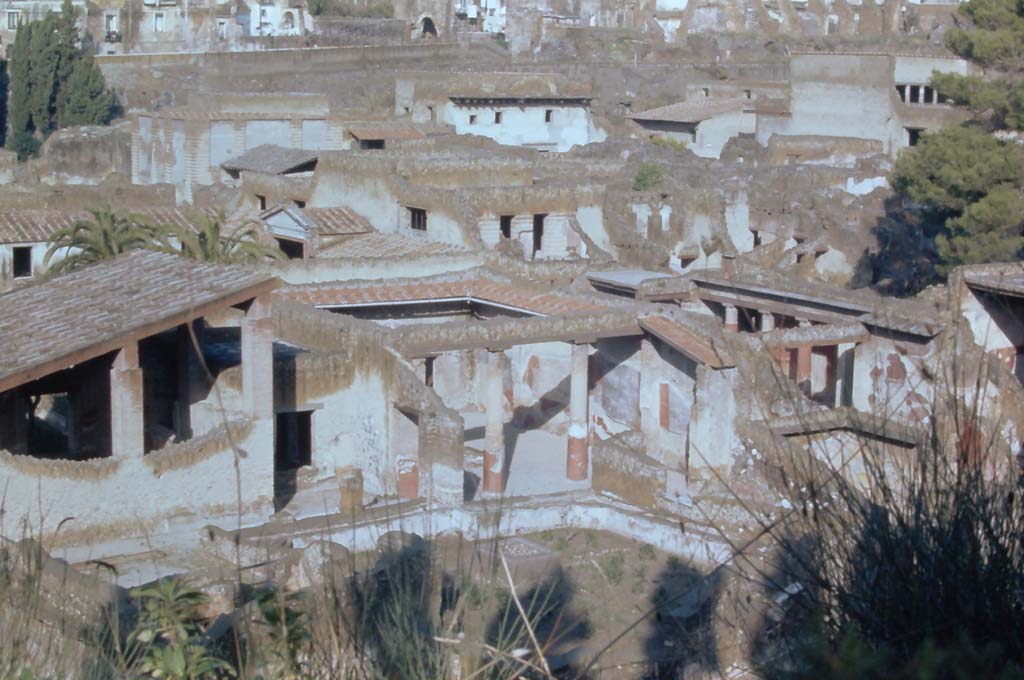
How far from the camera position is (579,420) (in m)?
18.9

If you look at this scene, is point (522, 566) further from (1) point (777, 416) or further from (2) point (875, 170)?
(2) point (875, 170)

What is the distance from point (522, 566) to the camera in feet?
44.7

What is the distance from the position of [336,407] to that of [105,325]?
3.88 m

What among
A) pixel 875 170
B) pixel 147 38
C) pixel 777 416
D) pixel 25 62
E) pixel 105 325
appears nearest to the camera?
pixel 105 325

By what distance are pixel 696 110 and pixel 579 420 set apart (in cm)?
2698

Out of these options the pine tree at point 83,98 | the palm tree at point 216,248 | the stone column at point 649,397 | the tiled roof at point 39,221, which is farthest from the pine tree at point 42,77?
the stone column at point 649,397

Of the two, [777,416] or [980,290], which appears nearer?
[777,416]

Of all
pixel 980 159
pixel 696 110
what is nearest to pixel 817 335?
pixel 980 159

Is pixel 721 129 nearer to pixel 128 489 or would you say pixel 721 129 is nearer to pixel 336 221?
pixel 336 221

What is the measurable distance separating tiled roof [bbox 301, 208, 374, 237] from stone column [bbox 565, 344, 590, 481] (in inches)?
332

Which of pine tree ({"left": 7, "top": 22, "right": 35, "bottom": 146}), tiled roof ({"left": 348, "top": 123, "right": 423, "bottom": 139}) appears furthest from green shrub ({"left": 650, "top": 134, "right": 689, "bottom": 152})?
pine tree ({"left": 7, "top": 22, "right": 35, "bottom": 146})

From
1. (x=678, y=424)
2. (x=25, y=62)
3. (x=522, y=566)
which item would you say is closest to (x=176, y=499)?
(x=522, y=566)

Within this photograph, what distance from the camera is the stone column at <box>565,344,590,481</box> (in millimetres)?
18719

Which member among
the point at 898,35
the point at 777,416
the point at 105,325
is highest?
the point at 898,35
